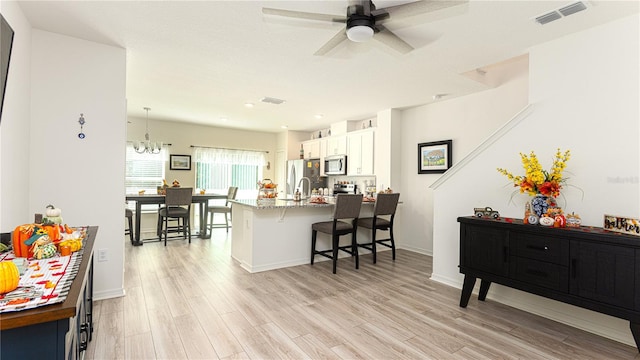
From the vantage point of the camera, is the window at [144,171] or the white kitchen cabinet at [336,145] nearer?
the white kitchen cabinet at [336,145]

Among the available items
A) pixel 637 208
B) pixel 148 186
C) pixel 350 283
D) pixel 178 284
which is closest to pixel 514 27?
pixel 637 208

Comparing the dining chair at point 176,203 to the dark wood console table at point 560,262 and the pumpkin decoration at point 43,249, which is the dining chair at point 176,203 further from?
the dark wood console table at point 560,262

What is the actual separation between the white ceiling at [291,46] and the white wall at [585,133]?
0.68 feet

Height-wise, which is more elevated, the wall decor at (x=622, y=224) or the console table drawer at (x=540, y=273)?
the wall decor at (x=622, y=224)

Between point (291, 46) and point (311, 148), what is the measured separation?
4.37 m

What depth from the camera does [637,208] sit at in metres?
2.26

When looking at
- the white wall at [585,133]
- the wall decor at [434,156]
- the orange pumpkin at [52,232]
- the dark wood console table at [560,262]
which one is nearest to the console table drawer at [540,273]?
the dark wood console table at [560,262]

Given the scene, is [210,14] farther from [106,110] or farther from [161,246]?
[161,246]

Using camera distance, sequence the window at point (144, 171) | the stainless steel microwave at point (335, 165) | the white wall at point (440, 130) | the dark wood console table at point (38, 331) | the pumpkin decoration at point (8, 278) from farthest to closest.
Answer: the window at point (144, 171) < the stainless steel microwave at point (335, 165) < the white wall at point (440, 130) < the pumpkin decoration at point (8, 278) < the dark wood console table at point (38, 331)

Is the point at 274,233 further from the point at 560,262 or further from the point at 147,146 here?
the point at 147,146

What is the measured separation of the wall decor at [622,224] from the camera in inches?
79.7

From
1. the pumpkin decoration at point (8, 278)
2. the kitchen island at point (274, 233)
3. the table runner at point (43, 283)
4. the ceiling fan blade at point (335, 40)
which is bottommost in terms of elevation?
the kitchen island at point (274, 233)

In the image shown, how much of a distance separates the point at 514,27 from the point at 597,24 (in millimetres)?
632

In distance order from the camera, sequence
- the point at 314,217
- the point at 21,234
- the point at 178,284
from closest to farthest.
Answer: the point at 21,234
the point at 178,284
the point at 314,217
